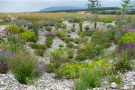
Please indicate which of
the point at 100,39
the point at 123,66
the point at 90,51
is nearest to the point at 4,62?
the point at 123,66

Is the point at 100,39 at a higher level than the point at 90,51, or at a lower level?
higher

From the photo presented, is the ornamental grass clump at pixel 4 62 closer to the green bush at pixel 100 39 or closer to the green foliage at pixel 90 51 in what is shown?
the green foliage at pixel 90 51

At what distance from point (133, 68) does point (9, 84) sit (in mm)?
4677

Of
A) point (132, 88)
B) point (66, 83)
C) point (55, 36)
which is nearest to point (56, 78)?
point (66, 83)

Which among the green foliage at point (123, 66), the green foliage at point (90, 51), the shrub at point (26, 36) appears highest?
the shrub at point (26, 36)

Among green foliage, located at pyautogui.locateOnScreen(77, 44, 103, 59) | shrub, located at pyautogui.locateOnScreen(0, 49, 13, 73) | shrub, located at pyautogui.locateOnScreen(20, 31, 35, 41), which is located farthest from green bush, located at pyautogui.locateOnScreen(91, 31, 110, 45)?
shrub, located at pyautogui.locateOnScreen(0, 49, 13, 73)

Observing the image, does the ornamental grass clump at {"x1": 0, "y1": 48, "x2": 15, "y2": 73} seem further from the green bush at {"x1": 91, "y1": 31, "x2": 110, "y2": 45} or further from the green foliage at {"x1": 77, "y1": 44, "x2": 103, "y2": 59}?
the green bush at {"x1": 91, "y1": 31, "x2": 110, "y2": 45}

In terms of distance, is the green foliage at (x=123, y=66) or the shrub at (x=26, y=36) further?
the shrub at (x=26, y=36)

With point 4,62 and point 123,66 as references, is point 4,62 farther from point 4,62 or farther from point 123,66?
point 123,66

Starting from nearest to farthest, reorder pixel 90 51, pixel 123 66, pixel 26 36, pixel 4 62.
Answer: pixel 123 66
pixel 4 62
pixel 90 51
pixel 26 36

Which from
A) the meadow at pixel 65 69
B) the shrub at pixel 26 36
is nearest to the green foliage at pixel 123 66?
the meadow at pixel 65 69

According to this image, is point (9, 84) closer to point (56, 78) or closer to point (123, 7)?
point (56, 78)

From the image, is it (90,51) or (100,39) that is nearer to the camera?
(90,51)

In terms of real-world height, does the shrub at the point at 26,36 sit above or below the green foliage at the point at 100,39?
above
